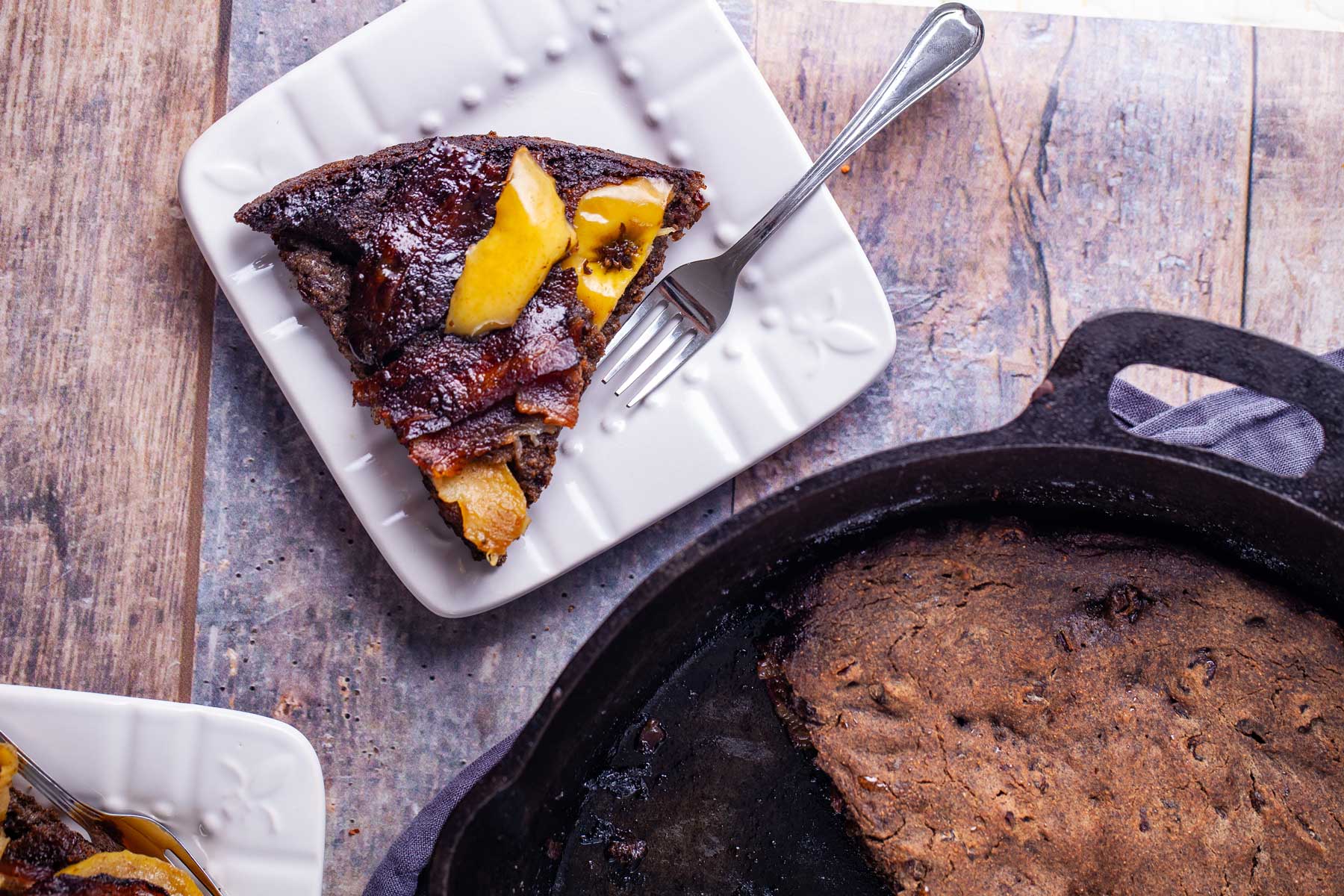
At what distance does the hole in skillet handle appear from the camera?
4.45 ft

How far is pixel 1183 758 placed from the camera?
58.2 inches

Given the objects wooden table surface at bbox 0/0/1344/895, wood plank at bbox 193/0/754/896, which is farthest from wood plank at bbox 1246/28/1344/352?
wood plank at bbox 193/0/754/896

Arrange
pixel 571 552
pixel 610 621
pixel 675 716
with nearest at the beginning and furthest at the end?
pixel 610 621, pixel 675 716, pixel 571 552

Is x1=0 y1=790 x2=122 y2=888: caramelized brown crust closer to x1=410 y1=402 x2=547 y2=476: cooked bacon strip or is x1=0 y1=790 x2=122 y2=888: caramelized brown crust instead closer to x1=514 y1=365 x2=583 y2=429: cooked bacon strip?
x1=410 y1=402 x2=547 y2=476: cooked bacon strip

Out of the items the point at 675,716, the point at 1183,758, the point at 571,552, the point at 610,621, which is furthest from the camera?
the point at 571,552

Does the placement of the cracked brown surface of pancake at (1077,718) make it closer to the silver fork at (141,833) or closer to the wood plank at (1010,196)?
the wood plank at (1010,196)

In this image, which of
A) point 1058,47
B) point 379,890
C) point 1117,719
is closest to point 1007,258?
point 1058,47

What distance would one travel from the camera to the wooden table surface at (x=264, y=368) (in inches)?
74.0

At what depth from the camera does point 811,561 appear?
1.58 m

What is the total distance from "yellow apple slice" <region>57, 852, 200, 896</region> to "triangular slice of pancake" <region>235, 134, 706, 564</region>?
2.27ft

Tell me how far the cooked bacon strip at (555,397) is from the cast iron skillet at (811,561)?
426 mm

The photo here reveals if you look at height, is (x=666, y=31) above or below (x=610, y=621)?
above

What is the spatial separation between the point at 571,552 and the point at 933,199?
103 centimetres

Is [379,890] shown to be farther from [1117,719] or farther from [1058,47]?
[1058,47]
